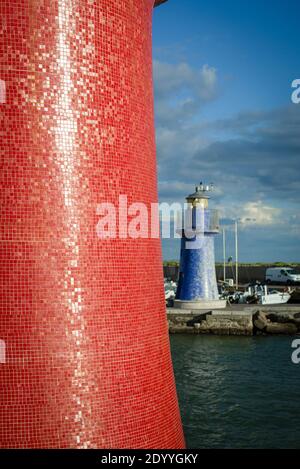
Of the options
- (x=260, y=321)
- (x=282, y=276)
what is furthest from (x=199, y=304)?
(x=282, y=276)

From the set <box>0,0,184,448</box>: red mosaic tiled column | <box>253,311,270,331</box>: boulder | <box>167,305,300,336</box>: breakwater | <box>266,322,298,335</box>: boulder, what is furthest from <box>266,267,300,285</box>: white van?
<box>0,0,184,448</box>: red mosaic tiled column

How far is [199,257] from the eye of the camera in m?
29.0

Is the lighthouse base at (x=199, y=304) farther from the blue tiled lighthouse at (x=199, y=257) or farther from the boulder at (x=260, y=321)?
the boulder at (x=260, y=321)

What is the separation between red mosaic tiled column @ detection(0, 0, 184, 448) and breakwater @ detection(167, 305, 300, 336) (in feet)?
72.2

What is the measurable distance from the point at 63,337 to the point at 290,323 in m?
25.1

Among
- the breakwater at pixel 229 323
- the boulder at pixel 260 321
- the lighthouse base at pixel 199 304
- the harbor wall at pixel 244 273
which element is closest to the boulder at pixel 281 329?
the breakwater at pixel 229 323

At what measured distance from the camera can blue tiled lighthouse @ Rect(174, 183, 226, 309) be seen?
29.1 m

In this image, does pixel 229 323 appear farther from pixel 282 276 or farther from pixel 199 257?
pixel 282 276

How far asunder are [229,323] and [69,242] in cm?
2337

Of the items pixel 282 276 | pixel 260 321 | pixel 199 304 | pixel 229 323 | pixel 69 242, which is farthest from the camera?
pixel 282 276

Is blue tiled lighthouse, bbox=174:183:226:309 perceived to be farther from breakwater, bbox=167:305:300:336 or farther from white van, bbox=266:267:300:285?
white van, bbox=266:267:300:285

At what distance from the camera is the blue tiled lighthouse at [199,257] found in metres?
29.1

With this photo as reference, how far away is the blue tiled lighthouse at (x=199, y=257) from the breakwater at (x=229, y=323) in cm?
101

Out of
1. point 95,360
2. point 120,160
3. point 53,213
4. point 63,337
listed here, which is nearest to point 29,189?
point 53,213
